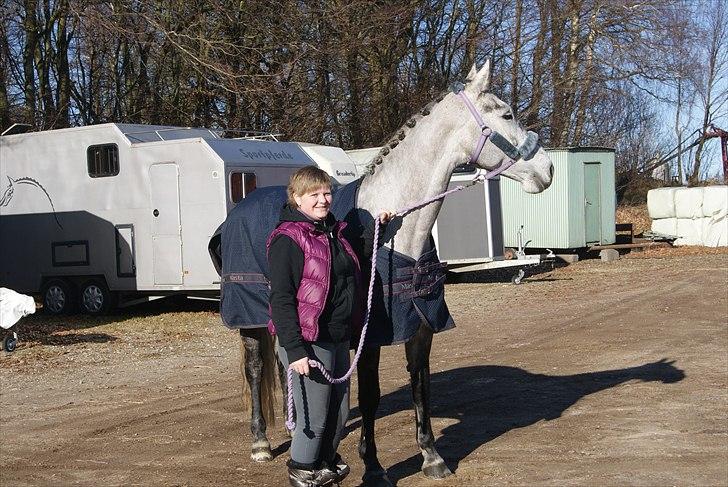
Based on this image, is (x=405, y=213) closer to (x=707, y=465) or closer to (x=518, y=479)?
(x=518, y=479)

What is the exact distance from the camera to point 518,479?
5758mm

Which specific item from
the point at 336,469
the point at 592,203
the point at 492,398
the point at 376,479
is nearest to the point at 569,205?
the point at 592,203

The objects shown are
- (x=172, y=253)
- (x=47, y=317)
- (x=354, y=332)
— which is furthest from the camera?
(x=47, y=317)

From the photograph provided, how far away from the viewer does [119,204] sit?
15.8 m

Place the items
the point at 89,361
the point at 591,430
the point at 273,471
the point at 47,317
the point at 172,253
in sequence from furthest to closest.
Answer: the point at 47,317, the point at 172,253, the point at 89,361, the point at 591,430, the point at 273,471

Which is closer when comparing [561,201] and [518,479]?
[518,479]

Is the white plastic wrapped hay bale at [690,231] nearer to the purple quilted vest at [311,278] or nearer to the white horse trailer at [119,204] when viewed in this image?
the white horse trailer at [119,204]

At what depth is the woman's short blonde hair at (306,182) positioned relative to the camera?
4859 millimetres

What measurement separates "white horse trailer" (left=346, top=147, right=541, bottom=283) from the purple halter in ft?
41.9

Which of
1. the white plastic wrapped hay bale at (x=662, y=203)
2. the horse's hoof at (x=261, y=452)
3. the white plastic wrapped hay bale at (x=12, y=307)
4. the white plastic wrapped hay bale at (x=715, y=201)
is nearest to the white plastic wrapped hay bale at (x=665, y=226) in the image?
the white plastic wrapped hay bale at (x=662, y=203)

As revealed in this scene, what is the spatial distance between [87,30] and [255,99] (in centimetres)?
421

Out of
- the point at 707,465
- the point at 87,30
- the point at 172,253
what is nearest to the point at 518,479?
the point at 707,465

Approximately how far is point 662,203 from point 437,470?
84.9 ft

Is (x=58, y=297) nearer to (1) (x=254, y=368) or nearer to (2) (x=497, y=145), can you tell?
(1) (x=254, y=368)
